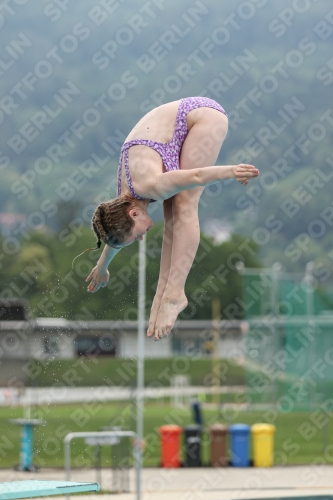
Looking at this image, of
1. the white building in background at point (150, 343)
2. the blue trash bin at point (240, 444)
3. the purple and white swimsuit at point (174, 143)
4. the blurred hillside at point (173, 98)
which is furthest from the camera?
the blurred hillside at point (173, 98)

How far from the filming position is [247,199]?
154 ft

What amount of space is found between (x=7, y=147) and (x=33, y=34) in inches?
316

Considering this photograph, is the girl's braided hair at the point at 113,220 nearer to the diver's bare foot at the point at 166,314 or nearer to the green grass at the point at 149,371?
the diver's bare foot at the point at 166,314

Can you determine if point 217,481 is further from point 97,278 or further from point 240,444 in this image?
point 97,278

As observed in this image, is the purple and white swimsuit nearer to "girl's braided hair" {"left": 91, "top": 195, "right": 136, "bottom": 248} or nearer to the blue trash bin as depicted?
"girl's braided hair" {"left": 91, "top": 195, "right": 136, "bottom": 248}

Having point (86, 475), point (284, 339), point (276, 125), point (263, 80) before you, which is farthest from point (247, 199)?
point (86, 475)

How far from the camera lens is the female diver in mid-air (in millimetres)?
5082

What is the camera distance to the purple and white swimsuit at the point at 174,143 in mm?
5312

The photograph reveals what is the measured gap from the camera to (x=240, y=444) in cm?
1457

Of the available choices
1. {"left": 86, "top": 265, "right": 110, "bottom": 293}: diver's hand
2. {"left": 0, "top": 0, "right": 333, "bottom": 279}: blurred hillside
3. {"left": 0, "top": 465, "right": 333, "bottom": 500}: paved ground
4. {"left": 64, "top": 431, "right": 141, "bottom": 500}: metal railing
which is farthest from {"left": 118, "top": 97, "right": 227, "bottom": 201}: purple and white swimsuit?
{"left": 0, "top": 0, "right": 333, "bottom": 279}: blurred hillside

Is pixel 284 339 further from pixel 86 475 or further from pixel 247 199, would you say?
pixel 247 199

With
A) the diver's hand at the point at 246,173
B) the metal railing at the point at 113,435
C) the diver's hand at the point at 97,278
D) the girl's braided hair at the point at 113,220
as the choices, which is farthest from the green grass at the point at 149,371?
the diver's hand at the point at 246,173

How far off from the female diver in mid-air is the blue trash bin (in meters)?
9.37

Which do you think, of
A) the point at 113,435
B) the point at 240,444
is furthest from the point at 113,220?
the point at 240,444
